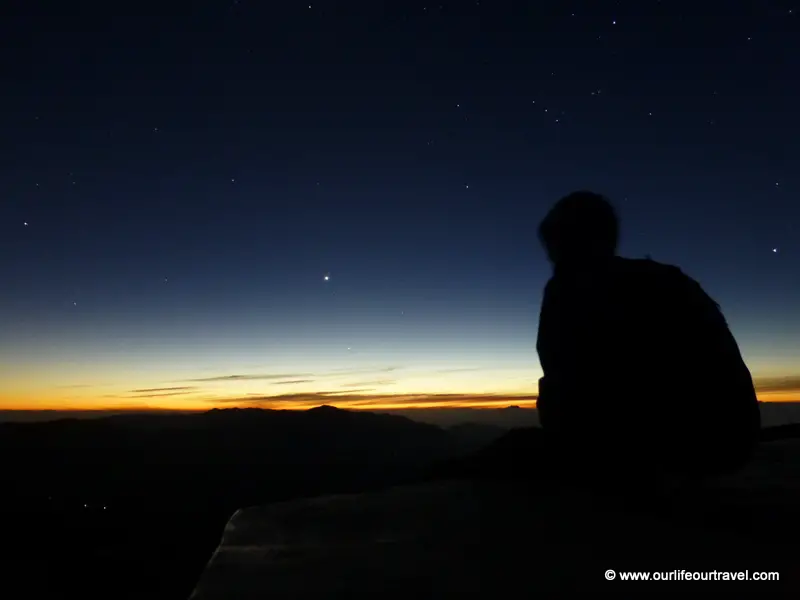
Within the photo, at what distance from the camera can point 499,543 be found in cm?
170

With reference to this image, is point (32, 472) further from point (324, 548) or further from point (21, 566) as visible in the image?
point (324, 548)

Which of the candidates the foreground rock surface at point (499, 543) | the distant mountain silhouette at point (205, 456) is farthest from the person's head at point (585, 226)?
the distant mountain silhouette at point (205, 456)

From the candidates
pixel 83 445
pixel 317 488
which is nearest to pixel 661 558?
pixel 317 488

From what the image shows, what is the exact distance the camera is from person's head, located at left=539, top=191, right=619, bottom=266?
2.62 meters

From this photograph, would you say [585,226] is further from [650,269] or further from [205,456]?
[205,456]

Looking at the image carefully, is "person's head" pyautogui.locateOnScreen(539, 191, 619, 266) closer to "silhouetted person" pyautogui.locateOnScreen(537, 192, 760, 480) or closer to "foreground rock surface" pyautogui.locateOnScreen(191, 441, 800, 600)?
"silhouetted person" pyautogui.locateOnScreen(537, 192, 760, 480)

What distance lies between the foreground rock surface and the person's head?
1172 millimetres

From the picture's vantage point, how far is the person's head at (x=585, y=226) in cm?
262

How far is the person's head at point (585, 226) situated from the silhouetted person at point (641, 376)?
0.12 metres

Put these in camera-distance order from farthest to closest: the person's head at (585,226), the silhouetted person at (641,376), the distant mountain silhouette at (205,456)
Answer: the distant mountain silhouette at (205,456)
the person's head at (585,226)
the silhouetted person at (641,376)

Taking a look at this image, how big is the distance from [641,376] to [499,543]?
0.99m

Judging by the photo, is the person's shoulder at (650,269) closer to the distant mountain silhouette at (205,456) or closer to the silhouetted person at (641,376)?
the silhouetted person at (641,376)

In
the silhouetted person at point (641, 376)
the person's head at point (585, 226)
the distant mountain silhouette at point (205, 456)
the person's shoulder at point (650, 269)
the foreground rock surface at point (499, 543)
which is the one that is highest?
the person's head at point (585, 226)

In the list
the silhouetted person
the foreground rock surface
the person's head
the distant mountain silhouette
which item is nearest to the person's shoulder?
the silhouetted person
